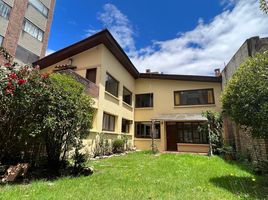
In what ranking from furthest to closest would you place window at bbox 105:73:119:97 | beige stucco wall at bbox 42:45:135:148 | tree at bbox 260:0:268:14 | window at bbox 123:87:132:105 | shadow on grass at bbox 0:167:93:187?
window at bbox 123:87:132:105
window at bbox 105:73:119:97
beige stucco wall at bbox 42:45:135:148
shadow on grass at bbox 0:167:93:187
tree at bbox 260:0:268:14

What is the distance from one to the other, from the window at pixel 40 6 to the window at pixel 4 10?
4541mm

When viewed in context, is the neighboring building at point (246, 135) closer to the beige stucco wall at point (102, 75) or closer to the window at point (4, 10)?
the beige stucco wall at point (102, 75)

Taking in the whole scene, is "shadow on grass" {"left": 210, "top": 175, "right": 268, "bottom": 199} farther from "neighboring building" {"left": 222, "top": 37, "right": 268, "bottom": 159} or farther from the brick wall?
the brick wall

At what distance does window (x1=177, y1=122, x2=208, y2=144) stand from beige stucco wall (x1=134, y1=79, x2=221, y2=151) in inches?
60.7

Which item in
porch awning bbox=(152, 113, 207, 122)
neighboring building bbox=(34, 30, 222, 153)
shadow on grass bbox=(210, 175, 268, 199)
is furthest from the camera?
porch awning bbox=(152, 113, 207, 122)

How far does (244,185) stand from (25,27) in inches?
1124

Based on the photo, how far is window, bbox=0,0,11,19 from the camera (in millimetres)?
20812

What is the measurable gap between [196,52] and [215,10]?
7.97 m

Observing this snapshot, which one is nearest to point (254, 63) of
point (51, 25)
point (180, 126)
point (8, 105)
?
point (8, 105)

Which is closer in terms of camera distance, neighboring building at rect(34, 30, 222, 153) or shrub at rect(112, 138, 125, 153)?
neighboring building at rect(34, 30, 222, 153)

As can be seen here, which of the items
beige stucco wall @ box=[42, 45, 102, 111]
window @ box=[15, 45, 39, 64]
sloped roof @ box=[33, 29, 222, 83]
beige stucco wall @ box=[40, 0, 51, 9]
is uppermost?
beige stucco wall @ box=[40, 0, 51, 9]

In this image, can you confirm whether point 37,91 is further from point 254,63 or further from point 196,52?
point 196,52

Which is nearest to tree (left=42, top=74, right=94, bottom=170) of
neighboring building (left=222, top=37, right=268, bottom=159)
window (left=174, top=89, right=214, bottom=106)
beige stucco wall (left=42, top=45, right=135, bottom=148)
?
beige stucco wall (left=42, top=45, right=135, bottom=148)

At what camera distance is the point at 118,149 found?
1532 cm
